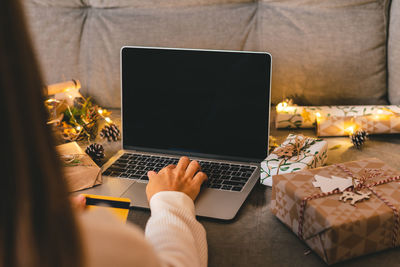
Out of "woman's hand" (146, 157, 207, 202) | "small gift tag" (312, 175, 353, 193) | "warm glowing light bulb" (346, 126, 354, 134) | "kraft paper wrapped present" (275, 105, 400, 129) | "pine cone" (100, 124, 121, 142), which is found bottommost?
"woman's hand" (146, 157, 207, 202)

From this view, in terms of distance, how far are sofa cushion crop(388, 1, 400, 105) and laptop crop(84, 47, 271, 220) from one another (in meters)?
0.52

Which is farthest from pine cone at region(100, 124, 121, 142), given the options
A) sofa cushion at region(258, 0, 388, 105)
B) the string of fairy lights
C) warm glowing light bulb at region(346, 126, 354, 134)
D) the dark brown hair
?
the dark brown hair

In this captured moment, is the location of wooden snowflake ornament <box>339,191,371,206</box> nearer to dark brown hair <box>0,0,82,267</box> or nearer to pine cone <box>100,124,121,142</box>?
dark brown hair <box>0,0,82,267</box>

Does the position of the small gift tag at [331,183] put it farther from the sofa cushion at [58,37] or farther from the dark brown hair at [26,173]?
the sofa cushion at [58,37]

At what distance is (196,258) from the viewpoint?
64 centimetres

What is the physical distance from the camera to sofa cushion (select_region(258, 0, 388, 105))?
1.27 m

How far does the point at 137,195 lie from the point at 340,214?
43cm

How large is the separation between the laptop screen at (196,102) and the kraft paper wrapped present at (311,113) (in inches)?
8.3

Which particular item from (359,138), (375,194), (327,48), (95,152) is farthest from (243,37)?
(375,194)

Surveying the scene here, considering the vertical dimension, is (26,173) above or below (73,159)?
above

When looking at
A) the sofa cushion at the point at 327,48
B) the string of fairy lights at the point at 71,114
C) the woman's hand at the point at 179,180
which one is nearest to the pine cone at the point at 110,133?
the string of fairy lights at the point at 71,114

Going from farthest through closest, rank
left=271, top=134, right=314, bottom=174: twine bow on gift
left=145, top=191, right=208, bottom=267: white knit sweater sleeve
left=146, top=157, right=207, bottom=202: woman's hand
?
left=271, top=134, right=314, bottom=174: twine bow on gift → left=146, top=157, right=207, bottom=202: woman's hand → left=145, top=191, right=208, bottom=267: white knit sweater sleeve

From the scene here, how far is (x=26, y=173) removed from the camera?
1.12 ft

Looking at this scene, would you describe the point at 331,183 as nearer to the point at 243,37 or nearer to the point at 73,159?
the point at 73,159
